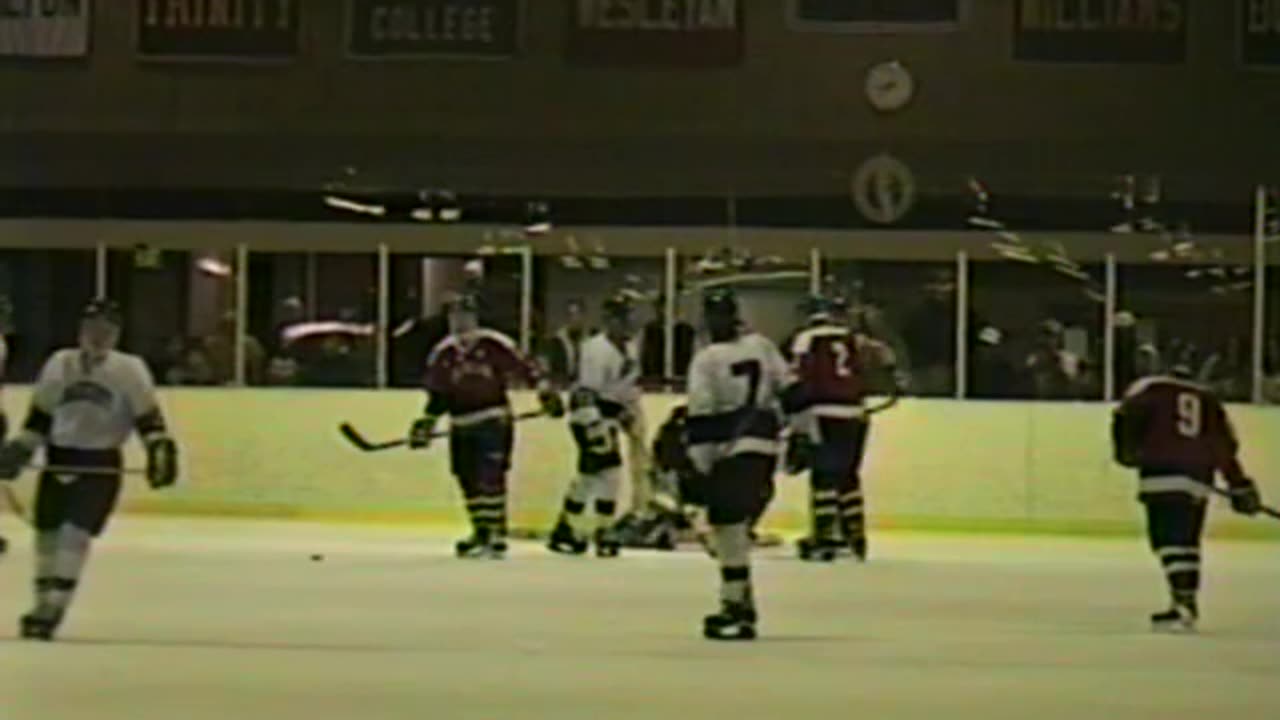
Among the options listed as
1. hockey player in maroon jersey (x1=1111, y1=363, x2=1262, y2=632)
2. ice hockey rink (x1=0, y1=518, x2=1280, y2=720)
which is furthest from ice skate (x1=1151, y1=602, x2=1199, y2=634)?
ice hockey rink (x1=0, y1=518, x2=1280, y2=720)

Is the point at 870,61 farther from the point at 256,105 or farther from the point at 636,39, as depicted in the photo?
the point at 256,105

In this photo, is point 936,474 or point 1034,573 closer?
point 1034,573

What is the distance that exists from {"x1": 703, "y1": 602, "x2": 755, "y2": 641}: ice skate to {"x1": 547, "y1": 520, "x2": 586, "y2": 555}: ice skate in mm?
5152

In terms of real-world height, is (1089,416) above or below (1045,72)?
below

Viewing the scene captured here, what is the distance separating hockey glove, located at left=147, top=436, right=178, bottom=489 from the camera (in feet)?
37.1

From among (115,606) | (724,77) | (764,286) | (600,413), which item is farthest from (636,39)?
(115,606)

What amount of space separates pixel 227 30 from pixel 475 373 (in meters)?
6.90

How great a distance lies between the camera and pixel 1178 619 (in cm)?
1256

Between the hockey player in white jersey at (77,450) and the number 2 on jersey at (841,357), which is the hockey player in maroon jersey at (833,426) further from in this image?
the hockey player in white jersey at (77,450)

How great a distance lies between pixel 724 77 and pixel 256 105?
11.6 ft

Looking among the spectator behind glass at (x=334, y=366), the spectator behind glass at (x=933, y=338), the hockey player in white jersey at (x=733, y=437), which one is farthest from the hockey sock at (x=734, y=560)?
the spectator behind glass at (x=334, y=366)

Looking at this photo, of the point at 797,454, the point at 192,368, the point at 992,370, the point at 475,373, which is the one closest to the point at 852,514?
the point at 475,373

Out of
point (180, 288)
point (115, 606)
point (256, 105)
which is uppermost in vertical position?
point (256, 105)

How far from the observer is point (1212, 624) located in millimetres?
12922
